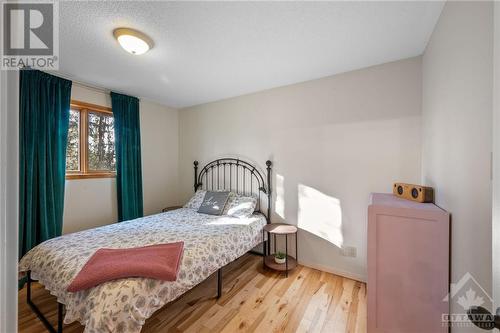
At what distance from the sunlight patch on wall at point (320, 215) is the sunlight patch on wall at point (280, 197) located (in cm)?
24

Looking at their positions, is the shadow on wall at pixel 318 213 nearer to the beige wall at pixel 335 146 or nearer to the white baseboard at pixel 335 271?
the beige wall at pixel 335 146

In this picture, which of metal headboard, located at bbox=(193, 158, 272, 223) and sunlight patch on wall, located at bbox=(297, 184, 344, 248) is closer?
sunlight patch on wall, located at bbox=(297, 184, 344, 248)

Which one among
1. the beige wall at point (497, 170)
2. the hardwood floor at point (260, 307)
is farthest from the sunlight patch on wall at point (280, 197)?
the beige wall at point (497, 170)

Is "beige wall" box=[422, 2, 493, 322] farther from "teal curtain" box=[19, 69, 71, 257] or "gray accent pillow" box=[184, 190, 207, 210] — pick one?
"teal curtain" box=[19, 69, 71, 257]

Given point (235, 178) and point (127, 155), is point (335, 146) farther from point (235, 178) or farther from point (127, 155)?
point (127, 155)

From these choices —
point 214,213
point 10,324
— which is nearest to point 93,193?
point 214,213

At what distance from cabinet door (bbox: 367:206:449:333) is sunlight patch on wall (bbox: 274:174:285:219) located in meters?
1.43

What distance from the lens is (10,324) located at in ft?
1.43

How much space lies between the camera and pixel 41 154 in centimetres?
233

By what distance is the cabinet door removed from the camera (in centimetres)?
134

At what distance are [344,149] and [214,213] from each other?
1911mm

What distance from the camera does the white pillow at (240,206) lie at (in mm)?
2841

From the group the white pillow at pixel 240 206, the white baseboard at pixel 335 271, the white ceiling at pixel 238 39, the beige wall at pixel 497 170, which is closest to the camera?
the beige wall at pixel 497 170

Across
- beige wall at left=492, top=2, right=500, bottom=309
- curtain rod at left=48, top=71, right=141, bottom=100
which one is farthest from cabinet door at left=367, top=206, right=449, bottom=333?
curtain rod at left=48, top=71, right=141, bottom=100
